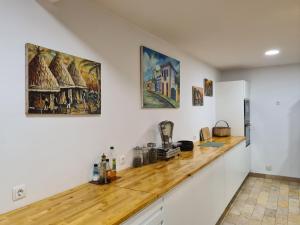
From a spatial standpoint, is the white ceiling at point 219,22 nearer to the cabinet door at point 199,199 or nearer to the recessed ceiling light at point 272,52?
the recessed ceiling light at point 272,52

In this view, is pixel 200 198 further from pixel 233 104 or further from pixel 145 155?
pixel 233 104

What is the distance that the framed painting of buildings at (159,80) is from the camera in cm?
252

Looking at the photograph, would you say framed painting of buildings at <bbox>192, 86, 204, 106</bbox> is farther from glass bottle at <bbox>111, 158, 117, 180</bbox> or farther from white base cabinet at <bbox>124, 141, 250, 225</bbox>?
glass bottle at <bbox>111, 158, 117, 180</bbox>

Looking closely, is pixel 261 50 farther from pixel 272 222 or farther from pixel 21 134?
pixel 21 134

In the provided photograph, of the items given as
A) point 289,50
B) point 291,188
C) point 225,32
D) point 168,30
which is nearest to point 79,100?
point 168,30

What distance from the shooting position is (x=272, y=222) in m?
2.97

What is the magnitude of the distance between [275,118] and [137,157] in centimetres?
356

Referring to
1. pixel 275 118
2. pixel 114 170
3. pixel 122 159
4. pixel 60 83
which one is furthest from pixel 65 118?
pixel 275 118

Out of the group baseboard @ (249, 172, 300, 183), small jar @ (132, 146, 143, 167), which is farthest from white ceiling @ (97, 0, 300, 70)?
baseboard @ (249, 172, 300, 183)

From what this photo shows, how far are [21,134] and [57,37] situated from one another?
0.69 metres

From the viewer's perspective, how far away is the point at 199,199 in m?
2.28

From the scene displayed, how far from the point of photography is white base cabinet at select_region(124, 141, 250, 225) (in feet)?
5.32

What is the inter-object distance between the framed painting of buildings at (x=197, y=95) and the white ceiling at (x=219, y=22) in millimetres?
615

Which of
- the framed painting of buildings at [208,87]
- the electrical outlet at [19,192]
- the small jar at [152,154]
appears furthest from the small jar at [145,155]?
the framed painting of buildings at [208,87]
